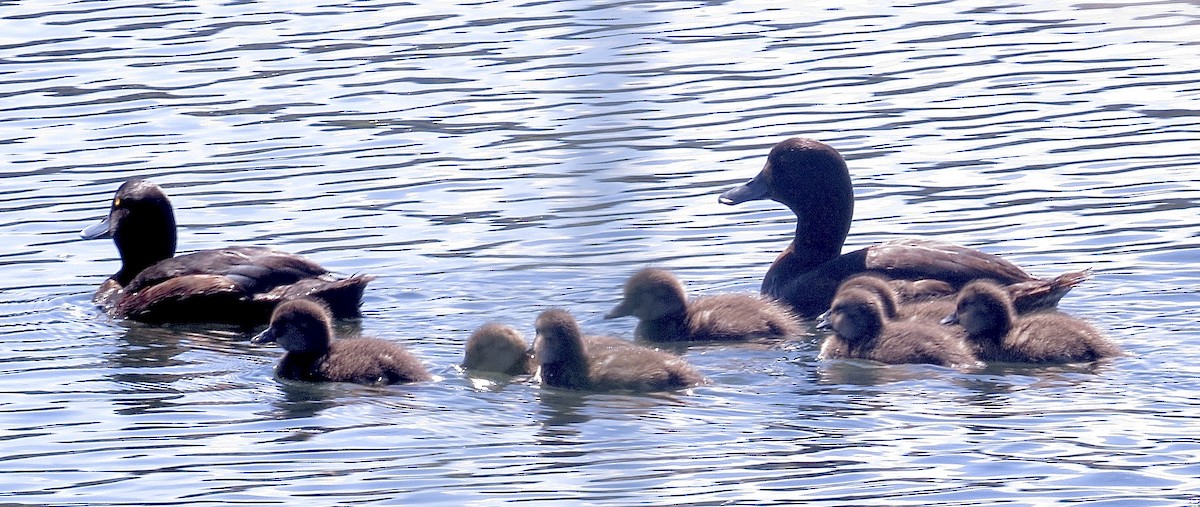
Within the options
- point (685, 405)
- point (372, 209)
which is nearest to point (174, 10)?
point (372, 209)

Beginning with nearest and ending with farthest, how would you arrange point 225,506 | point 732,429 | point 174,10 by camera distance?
point 225,506
point 732,429
point 174,10

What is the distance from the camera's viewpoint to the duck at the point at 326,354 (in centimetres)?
805

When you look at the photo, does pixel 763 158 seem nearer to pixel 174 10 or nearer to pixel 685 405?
pixel 685 405

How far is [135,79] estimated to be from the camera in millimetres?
14695

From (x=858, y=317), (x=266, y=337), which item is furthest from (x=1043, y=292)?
(x=266, y=337)

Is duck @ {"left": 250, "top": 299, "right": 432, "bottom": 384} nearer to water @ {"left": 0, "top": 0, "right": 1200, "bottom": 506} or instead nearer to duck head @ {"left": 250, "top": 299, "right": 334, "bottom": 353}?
duck head @ {"left": 250, "top": 299, "right": 334, "bottom": 353}

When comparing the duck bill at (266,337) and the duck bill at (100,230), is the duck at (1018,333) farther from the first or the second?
the duck bill at (100,230)

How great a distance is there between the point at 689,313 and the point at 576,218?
586 cm

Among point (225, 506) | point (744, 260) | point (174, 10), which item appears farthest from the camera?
point (174, 10)

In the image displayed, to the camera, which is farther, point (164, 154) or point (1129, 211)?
point (164, 154)

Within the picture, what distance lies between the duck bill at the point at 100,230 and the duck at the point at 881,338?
4.03 metres

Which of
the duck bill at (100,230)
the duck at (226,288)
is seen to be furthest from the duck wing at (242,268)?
the duck bill at (100,230)

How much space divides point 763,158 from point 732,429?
522 cm

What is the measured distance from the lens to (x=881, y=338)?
27.3 ft
